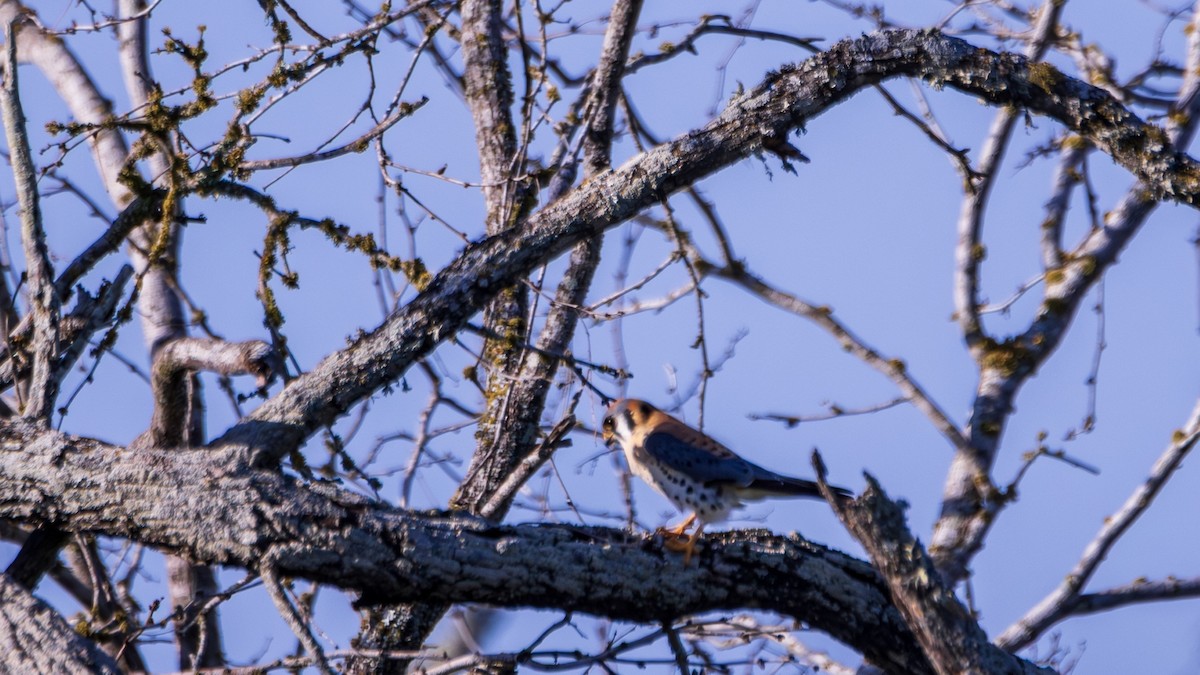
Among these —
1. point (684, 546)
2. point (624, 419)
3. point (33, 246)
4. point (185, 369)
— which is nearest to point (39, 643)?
point (185, 369)

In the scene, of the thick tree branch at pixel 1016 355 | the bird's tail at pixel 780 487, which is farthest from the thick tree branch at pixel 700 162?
the thick tree branch at pixel 1016 355

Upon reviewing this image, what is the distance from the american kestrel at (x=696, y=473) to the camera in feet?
12.7

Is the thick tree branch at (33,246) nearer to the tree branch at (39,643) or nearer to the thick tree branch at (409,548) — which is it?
the thick tree branch at (409,548)

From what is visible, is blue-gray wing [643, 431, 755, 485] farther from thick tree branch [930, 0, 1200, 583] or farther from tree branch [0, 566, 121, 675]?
tree branch [0, 566, 121, 675]

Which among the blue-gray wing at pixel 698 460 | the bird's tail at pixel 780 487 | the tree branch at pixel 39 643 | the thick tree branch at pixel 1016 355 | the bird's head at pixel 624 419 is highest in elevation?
the thick tree branch at pixel 1016 355

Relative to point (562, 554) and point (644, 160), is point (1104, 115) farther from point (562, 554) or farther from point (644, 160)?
point (562, 554)

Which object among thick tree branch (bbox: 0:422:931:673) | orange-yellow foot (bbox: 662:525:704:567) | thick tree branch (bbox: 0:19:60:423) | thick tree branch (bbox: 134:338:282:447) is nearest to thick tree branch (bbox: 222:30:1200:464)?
thick tree branch (bbox: 134:338:282:447)

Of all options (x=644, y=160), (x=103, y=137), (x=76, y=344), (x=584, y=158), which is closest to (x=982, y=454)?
(x=584, y=158)

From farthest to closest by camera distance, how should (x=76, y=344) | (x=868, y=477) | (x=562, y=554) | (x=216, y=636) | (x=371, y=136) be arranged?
(x=216, y=636) < (x=371, y=136) < (x=76, y=344) < (x=562, y=554) < (x=868, y=477)

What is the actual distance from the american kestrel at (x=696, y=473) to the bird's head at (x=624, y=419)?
0.04 metres

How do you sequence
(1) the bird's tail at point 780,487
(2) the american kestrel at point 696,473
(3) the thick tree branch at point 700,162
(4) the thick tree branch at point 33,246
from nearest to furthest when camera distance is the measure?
(3) the thick tree branch at point 700,162 < (4) the thick tree branch at point 33,246 < (1) the bird's tail at point 780,487 < (2) the american kestrel at point 696,473

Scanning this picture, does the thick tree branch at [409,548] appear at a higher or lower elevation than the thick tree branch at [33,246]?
lower

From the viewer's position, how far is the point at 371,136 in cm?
399

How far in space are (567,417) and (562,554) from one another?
920 millimetres
